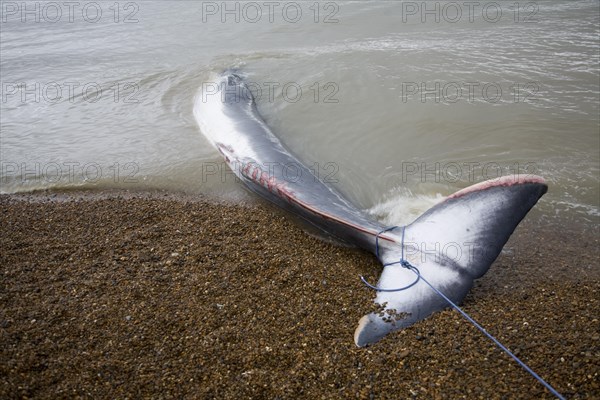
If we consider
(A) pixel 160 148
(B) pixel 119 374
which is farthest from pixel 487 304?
(A) pixel 160 148

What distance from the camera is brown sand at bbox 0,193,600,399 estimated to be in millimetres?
2602

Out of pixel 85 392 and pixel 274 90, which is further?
pixel 274 90

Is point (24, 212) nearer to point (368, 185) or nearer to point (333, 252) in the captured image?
point (333, 252)

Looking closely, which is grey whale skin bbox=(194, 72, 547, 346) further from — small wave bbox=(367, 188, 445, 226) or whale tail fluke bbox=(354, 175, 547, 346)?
small wave bbox=(367, 188, 445, 226)

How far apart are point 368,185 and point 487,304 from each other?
2.09 meters

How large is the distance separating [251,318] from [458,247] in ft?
5.29

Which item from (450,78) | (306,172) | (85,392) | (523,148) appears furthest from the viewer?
(450,78)

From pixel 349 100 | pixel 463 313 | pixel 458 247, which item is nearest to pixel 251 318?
pixel 463 313

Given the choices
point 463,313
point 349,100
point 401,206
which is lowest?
point 463,313

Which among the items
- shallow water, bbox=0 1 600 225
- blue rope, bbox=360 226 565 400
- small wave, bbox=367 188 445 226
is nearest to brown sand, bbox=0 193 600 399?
blue rope, bbox=360 226 565 400

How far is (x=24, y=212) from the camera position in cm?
455

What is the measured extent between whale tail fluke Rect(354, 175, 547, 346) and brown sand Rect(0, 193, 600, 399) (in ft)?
0.43

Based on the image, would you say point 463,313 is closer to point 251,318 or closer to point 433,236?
point 433,236

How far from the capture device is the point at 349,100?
6.55 metres
